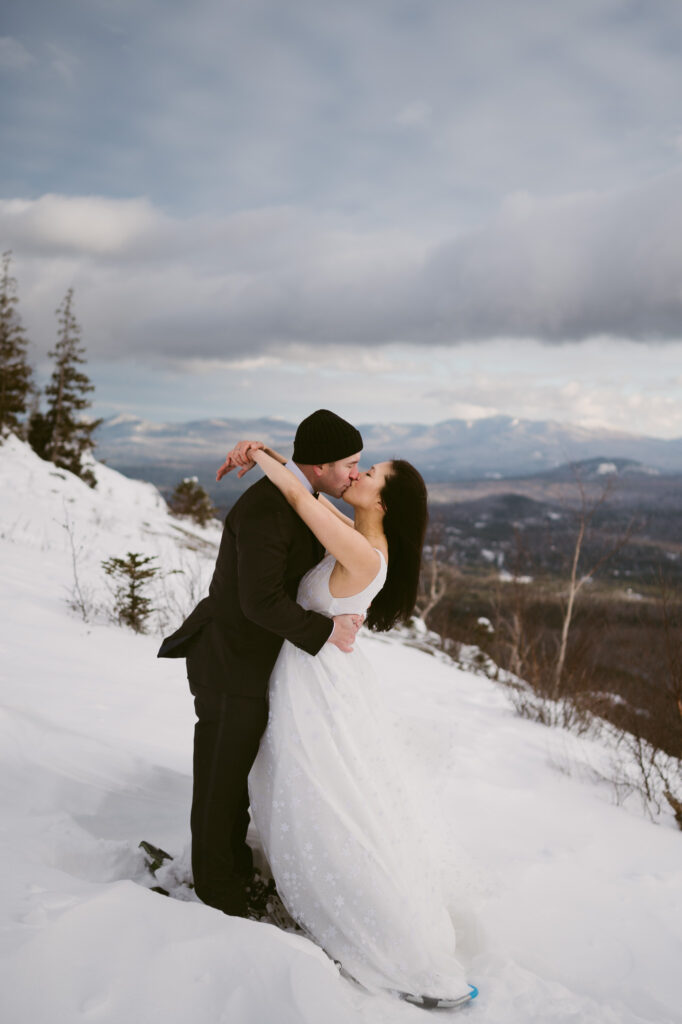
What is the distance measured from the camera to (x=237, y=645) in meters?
2.31

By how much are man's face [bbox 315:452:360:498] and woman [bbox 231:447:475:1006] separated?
0.09 meters

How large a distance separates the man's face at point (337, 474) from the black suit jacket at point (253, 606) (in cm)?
18

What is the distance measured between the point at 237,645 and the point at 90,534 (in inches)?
387

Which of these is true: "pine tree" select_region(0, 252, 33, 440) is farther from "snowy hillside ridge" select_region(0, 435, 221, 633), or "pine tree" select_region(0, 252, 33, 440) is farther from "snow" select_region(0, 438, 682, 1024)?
"snow" select_region(0, 438, 682, 1024)

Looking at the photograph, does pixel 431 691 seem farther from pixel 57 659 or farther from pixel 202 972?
pixel 202 972

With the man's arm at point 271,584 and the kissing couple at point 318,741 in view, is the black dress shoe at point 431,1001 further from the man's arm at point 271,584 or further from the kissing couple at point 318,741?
the man's arm at point 271,584

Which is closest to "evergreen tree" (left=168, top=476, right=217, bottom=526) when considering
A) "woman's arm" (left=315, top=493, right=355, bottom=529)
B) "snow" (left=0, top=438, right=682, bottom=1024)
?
"snow" (left=0, top=438, right=682, bottom=1024)

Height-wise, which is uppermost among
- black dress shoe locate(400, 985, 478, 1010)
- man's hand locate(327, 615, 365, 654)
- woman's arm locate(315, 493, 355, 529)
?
woman's arm locate(315, 493, 355, 529)

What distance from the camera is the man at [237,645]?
7.31ft

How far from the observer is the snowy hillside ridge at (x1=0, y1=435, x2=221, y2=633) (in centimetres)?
769

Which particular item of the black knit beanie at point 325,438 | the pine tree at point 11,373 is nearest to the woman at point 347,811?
the black knit beanie at point 325,438

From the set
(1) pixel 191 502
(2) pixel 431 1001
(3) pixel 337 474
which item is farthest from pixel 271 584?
(1) pixel 191 502

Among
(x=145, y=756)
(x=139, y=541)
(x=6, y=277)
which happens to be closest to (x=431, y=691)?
(x=145, y=756)

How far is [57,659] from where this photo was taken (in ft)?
16.6
